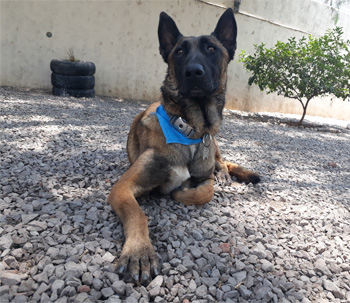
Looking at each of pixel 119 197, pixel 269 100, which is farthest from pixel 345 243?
pixel 269 100

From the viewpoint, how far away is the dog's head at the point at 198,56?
8.82 feet

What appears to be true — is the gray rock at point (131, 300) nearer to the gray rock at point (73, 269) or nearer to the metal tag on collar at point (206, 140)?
the gray rock at point (73, 269)

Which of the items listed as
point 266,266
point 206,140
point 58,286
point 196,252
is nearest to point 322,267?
point 266,266

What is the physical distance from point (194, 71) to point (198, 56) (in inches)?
11.1

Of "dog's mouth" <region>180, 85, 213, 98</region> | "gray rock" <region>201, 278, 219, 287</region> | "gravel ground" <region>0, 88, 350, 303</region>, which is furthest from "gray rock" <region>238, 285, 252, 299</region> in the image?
"dog's mouth" <region>180, 85, 213, 98</region>

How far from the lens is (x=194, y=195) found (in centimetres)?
265

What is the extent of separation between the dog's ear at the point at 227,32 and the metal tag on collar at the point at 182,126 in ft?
3.79

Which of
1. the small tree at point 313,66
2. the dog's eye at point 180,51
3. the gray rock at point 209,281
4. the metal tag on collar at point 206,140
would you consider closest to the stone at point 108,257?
the gray rock at point 209,281

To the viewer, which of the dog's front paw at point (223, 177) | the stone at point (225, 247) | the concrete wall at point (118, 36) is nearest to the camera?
the stone at point (225, 247)

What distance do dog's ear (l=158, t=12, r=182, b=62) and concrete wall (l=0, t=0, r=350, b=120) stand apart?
19.2 ft

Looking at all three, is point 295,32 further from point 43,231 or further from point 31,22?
point 43,231

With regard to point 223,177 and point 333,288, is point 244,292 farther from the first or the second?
point 223,177

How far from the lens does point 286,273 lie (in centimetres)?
193

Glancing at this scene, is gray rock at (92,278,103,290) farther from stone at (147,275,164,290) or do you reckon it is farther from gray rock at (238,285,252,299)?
gray rock at (238,285,252,299)
